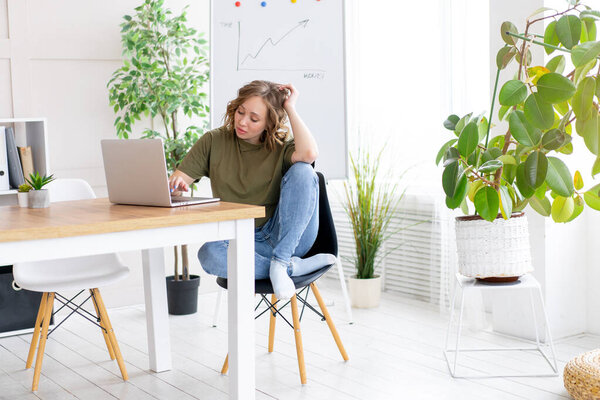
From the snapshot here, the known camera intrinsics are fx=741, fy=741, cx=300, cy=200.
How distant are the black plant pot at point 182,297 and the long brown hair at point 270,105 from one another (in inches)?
53.5

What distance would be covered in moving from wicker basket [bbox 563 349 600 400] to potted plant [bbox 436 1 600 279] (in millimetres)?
395

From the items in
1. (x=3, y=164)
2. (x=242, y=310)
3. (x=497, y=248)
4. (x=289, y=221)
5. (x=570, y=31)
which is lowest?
(x=242, y=310)

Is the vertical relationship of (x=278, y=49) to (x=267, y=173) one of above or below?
above

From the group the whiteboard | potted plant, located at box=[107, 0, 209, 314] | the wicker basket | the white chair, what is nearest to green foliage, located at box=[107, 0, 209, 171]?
potted plant, located at box=[107, 0, 209, 314]

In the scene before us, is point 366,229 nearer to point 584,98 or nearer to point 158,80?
point 158,80

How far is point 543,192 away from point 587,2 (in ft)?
3.68

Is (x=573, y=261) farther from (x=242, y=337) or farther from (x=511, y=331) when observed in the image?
(x=242, y=337)

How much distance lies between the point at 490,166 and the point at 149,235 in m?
1.19

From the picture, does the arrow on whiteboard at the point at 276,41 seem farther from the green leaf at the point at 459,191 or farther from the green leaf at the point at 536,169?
the green leaf at the point at 536,169

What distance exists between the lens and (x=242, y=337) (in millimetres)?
2365

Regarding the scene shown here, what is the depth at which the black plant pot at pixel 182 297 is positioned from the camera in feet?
13.1

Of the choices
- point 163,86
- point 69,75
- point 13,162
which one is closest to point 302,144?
point 163,86

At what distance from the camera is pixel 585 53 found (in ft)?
7.91

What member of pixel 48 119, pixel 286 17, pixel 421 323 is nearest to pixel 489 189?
pixel 421 323
